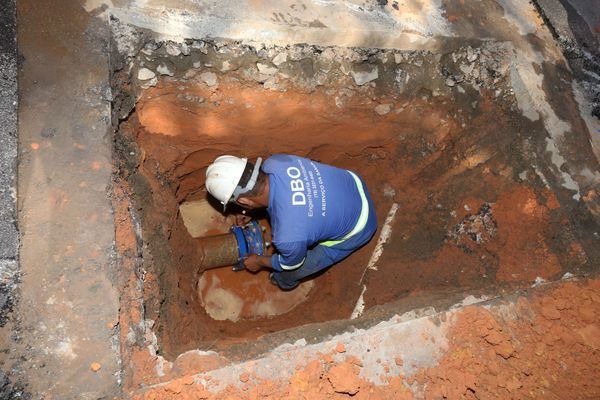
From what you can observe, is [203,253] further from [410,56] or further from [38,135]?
[410,56]

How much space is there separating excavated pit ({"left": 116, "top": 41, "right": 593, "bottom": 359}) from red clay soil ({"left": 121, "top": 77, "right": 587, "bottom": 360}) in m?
0.01

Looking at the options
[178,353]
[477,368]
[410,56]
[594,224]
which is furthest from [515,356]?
[410,56]

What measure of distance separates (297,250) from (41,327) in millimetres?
1567

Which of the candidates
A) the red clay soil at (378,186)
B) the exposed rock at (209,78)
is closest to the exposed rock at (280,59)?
the red clay soil at (378,186)

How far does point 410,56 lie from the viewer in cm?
354

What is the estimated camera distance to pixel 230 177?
2.84 metres

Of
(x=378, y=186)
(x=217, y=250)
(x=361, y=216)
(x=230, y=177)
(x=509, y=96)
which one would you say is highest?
(x=509, y=96)

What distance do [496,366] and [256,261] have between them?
201cm

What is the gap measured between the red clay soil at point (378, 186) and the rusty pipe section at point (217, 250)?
0.08 m

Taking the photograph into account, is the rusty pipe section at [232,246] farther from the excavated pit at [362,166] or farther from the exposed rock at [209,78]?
the exposed rock at [209,78]

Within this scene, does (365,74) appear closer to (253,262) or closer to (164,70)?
(164,70)

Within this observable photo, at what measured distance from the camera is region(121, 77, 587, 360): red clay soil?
10.1 feet

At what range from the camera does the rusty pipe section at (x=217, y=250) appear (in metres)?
3.78

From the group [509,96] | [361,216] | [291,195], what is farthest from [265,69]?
[509,96]
